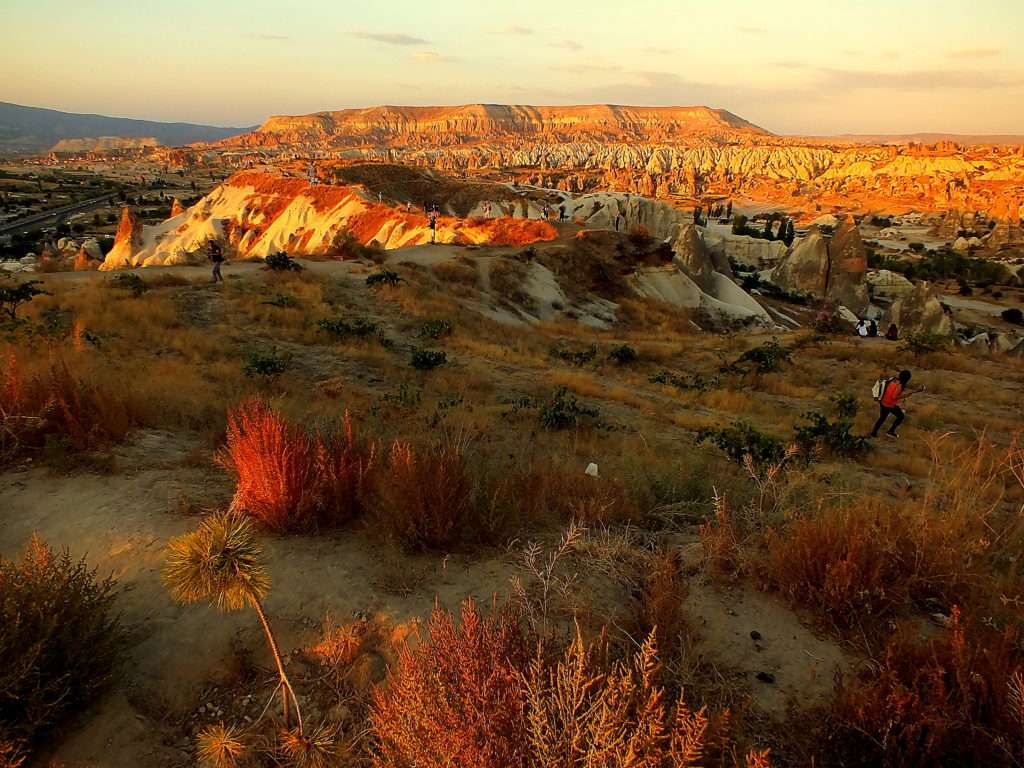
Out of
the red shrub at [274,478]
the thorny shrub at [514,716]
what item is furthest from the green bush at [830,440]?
the thorny shrub at [514,716]

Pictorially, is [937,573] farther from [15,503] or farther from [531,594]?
[15,503]

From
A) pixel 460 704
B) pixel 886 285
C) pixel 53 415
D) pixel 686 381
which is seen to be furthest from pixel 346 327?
pixel 886 285

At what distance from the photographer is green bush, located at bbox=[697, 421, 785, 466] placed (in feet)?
23.0

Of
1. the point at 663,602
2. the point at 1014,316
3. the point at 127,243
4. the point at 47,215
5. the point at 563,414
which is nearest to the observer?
the point at 663,602

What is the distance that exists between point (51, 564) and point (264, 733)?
1421mm

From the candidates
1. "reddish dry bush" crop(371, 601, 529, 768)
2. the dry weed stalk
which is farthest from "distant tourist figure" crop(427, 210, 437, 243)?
"reddish dry bush" crop(371, 601, 529, 768)

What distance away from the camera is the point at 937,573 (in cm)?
347

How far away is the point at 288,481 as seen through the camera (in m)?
4.10

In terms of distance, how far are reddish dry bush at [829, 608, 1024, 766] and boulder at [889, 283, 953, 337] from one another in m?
34.0

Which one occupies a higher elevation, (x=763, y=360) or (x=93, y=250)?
(x=93, y=250)

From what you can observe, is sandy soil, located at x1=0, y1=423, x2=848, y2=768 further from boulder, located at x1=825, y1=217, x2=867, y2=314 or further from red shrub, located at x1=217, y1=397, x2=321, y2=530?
→ boulder, located at x1=825, y1=217, x2=867, y2=314

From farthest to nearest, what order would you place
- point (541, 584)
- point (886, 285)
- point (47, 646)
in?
point (886, 285), point (541, 584), point (47, 646)

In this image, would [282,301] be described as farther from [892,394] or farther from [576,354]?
[892,394]

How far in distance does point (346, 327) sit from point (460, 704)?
40.8ft
